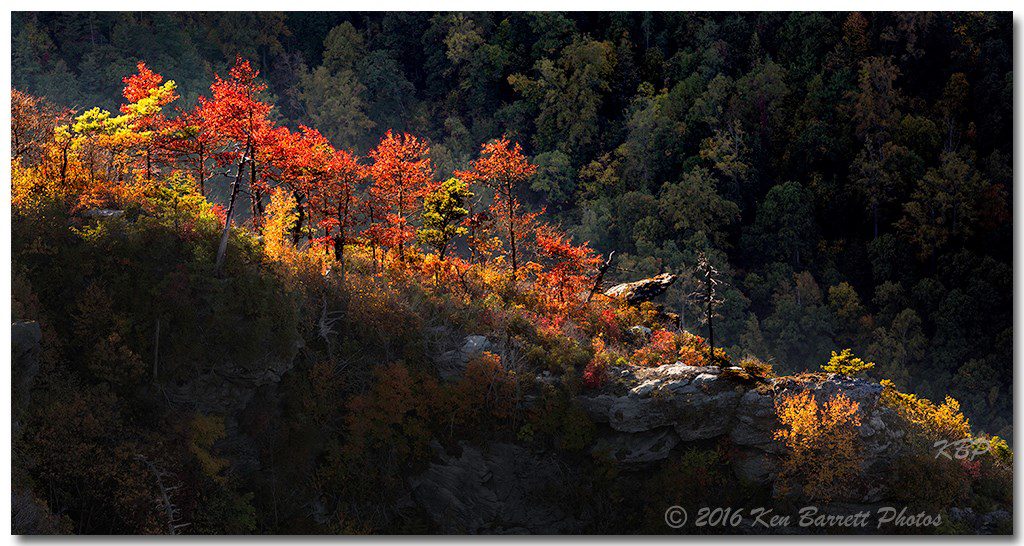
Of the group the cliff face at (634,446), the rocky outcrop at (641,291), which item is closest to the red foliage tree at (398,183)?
the rocky outcrop at (641,291)

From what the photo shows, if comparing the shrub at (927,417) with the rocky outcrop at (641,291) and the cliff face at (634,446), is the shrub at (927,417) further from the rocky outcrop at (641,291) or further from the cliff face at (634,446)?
the rocky outcrop at (641,291)

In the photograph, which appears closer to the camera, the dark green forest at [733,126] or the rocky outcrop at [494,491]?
the rocky outcrop at [494,491]

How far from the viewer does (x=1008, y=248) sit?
68.4 metres

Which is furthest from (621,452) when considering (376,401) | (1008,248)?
(1008,248)

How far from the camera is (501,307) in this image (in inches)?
1781

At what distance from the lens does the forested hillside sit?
3481 centimetres

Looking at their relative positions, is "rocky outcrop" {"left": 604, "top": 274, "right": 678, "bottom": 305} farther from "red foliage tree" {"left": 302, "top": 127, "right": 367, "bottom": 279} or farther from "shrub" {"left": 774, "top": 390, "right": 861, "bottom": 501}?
"shrub" {"left": 774, "top": 390, "right": 861, "bottom": 501}

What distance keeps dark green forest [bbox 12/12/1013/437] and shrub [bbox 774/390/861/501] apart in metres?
25.6

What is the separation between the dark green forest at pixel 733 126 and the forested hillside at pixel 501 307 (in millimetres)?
249

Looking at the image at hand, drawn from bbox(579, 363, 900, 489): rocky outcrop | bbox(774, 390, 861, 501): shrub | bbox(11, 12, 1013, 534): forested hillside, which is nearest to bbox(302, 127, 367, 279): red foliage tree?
bbox(11, 12, 1013, 534): forested hillside

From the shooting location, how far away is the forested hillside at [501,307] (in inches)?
1371

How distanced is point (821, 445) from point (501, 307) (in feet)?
42.1

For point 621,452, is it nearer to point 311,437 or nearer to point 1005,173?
point 311,437

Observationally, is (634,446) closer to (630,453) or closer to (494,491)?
(630,453)
